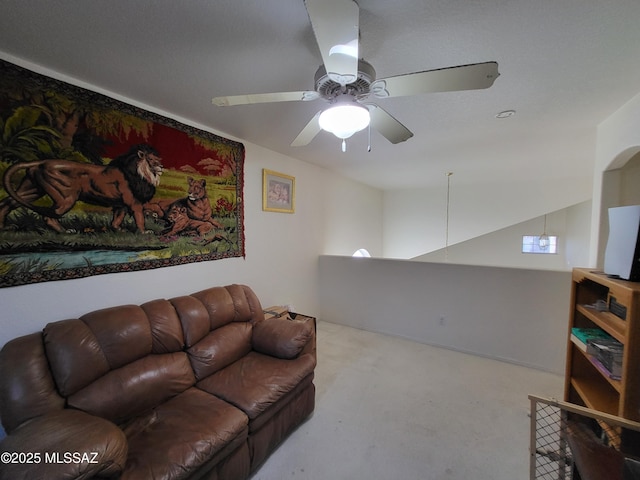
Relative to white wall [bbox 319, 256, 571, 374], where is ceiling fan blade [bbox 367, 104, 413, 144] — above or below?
above

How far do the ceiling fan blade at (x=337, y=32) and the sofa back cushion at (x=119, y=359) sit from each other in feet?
6.16

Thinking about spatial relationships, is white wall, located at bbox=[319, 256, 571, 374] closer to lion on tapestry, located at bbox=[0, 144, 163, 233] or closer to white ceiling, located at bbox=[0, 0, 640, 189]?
white ceiling, located at bbox=[0, 0, 640, 189]

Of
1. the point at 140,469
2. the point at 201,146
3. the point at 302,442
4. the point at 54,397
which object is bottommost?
the point at 302,442

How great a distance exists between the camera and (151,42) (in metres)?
1.32

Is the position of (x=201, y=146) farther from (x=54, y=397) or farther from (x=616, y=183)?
(x=616, y=183)

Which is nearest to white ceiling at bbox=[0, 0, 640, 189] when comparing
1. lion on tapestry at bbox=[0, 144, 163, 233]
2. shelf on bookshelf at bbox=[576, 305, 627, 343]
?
lion on tapestry at bbox=[0, 144, 163, 233]

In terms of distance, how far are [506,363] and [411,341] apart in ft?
3.31

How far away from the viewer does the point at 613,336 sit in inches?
53.6

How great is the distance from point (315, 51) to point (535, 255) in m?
6.12

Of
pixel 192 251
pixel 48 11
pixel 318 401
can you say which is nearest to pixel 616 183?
pixel 318 401

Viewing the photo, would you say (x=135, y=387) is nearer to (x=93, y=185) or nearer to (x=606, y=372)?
(x=93, y=185)

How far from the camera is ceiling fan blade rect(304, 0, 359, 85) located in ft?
2.59

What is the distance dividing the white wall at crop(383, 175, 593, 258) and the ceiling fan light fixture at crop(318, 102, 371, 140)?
157 inches

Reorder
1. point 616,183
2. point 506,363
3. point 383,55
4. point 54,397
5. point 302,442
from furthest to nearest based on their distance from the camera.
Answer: point 506,363, point 616,183, point 302,442, point 383,55, point 54,397
